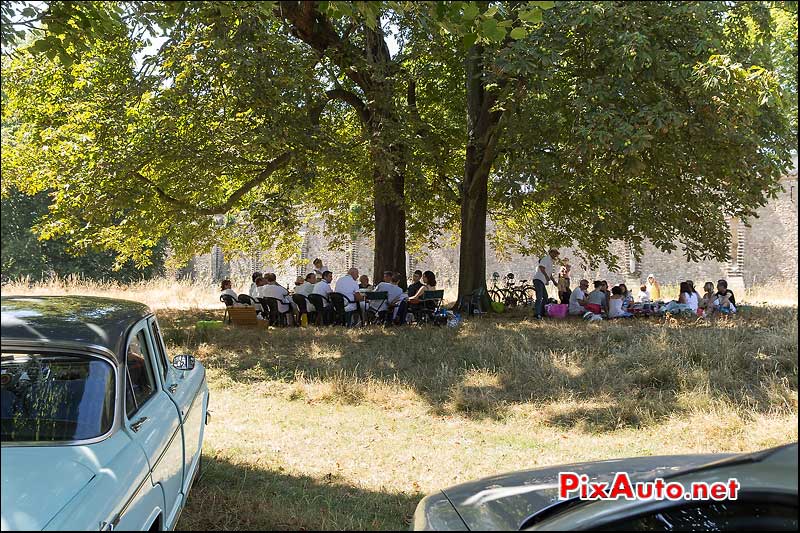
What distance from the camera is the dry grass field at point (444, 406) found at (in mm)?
5836

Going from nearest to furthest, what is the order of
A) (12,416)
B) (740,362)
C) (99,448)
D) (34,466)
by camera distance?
1. (34,466)
2. (99,448)
3. (12,416)
4. (740,362)

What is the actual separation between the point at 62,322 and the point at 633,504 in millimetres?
3013

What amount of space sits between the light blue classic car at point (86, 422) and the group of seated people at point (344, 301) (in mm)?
10906

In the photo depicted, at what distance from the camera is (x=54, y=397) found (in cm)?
356

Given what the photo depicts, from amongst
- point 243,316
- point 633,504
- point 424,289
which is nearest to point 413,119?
point 424,289

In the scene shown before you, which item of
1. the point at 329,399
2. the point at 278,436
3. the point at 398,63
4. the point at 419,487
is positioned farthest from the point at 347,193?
the point at 419,487

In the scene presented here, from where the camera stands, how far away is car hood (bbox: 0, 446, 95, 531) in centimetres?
253

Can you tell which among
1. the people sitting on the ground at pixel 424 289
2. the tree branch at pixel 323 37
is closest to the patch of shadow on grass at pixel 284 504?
the people sitting on the ground at pixel 424 289

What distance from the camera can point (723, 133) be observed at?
1337cm

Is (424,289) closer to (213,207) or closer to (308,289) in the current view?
(308,289)

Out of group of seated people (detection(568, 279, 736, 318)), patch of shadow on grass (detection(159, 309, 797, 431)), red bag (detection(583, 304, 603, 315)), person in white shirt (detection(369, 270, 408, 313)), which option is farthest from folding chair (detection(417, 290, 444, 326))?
red bag (detection(583, 304, 603, 315))

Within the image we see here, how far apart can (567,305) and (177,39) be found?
10.5 meters

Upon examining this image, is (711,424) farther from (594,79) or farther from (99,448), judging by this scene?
(594,79)

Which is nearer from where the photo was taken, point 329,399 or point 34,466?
point 34,466
